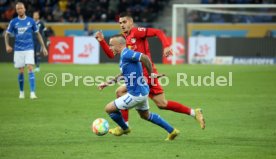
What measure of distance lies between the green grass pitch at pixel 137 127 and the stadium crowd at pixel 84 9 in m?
16.8

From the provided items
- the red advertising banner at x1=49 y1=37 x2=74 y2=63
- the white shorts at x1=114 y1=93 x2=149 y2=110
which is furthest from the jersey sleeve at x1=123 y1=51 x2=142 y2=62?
the red advertising banner at x1=49 y1=37 x2=74 y2=63

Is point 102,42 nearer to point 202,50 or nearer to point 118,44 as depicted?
point 118,44

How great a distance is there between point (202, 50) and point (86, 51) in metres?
6.11

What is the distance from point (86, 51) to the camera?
36.0m

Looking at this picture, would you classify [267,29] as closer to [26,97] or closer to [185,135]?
[26,97]

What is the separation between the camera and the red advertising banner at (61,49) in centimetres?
3575

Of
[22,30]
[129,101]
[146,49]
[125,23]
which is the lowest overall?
[129,101]

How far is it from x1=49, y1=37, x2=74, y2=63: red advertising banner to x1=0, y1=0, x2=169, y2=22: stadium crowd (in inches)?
134

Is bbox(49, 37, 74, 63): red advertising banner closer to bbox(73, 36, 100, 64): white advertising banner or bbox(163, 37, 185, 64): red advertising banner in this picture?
bbox(73, 36, 100, 64): white advertising banner

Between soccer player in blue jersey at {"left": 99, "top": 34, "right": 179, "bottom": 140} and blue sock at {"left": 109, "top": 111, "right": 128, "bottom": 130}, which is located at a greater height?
soccer player in blue jersey at {"left": 99, "top": 34, "right": 179, "bottom": 140}

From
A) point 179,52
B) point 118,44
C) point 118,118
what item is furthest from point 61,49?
point 118,44

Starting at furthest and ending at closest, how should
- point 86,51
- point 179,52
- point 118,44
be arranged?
point 86,51 < point 179,52 < point 118,44

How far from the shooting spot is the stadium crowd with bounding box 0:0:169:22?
3928 cm

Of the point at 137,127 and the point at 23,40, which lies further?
the point at 23,40
